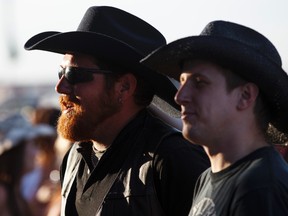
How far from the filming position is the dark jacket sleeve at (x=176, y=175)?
14.7ft

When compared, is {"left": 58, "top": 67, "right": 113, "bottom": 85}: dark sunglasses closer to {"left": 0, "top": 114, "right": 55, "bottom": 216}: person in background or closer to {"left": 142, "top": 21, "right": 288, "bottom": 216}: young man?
{"left": 142, "top": 21, "right": 288, "bottom": 216}: young man

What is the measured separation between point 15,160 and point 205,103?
3.76m

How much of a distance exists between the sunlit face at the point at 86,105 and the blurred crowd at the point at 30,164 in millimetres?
1525

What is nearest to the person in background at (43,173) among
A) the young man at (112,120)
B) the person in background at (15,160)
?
the person in background at (15,160)

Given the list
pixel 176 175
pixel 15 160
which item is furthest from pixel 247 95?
pixel 15 160

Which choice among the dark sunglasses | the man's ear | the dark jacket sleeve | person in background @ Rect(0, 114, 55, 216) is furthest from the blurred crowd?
the man's ear

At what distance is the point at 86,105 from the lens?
5082 millimetres

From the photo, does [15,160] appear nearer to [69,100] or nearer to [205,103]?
[69,100]

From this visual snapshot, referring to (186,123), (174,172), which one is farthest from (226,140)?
(174,172)

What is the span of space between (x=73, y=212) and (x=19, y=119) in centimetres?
382

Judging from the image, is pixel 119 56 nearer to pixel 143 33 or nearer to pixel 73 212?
pixel 143 33

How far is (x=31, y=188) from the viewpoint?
8.04 metres

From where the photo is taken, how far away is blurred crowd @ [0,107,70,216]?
705cm

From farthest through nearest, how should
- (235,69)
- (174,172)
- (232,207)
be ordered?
(174,172) → (235,69) → (232,207)
